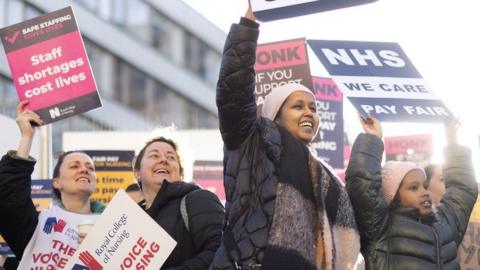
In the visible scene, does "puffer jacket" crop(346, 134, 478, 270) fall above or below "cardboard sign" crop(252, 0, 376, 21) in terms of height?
below

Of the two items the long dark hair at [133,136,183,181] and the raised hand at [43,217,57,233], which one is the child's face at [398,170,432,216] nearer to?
the long dark hair at [133,136,183,181]

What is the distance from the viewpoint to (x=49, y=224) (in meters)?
5.71

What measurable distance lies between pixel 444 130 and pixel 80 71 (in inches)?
78.4

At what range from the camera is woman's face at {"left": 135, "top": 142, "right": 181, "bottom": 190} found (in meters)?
5.49

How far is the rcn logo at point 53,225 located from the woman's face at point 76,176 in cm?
30

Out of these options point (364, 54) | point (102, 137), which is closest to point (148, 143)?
point (364, 54)

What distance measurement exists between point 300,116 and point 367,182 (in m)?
0.63

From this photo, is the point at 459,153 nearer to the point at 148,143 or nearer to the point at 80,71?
the point at 148,143

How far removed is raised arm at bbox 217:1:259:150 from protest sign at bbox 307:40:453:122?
1.58m

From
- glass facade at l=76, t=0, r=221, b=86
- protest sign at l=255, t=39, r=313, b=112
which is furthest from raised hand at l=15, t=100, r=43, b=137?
glass facade at l=76, t=0, r=221, b=86

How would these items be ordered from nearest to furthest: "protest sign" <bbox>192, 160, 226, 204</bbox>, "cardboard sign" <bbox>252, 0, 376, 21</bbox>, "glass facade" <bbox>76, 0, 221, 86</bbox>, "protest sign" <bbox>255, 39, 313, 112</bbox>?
"cardboard sign" <bbox>252, 0, 376, 21</bbox>
"protest sign" <bbox>255, 39, 313, 112</bbox>
"protest sign" <bbox>192, 160, 226, 204</bbox>
"glass facade" <bbox>76, 0, 221, 86</bbox>

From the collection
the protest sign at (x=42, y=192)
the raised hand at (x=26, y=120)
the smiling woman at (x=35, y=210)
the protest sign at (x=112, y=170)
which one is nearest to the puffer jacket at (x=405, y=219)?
the smiling woman at (x=35, y=210)

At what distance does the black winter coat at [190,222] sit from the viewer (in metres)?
5.12

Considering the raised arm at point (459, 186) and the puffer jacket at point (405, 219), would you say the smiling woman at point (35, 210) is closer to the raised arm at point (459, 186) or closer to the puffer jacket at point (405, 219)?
the puffer jacket at point (405, 219)
